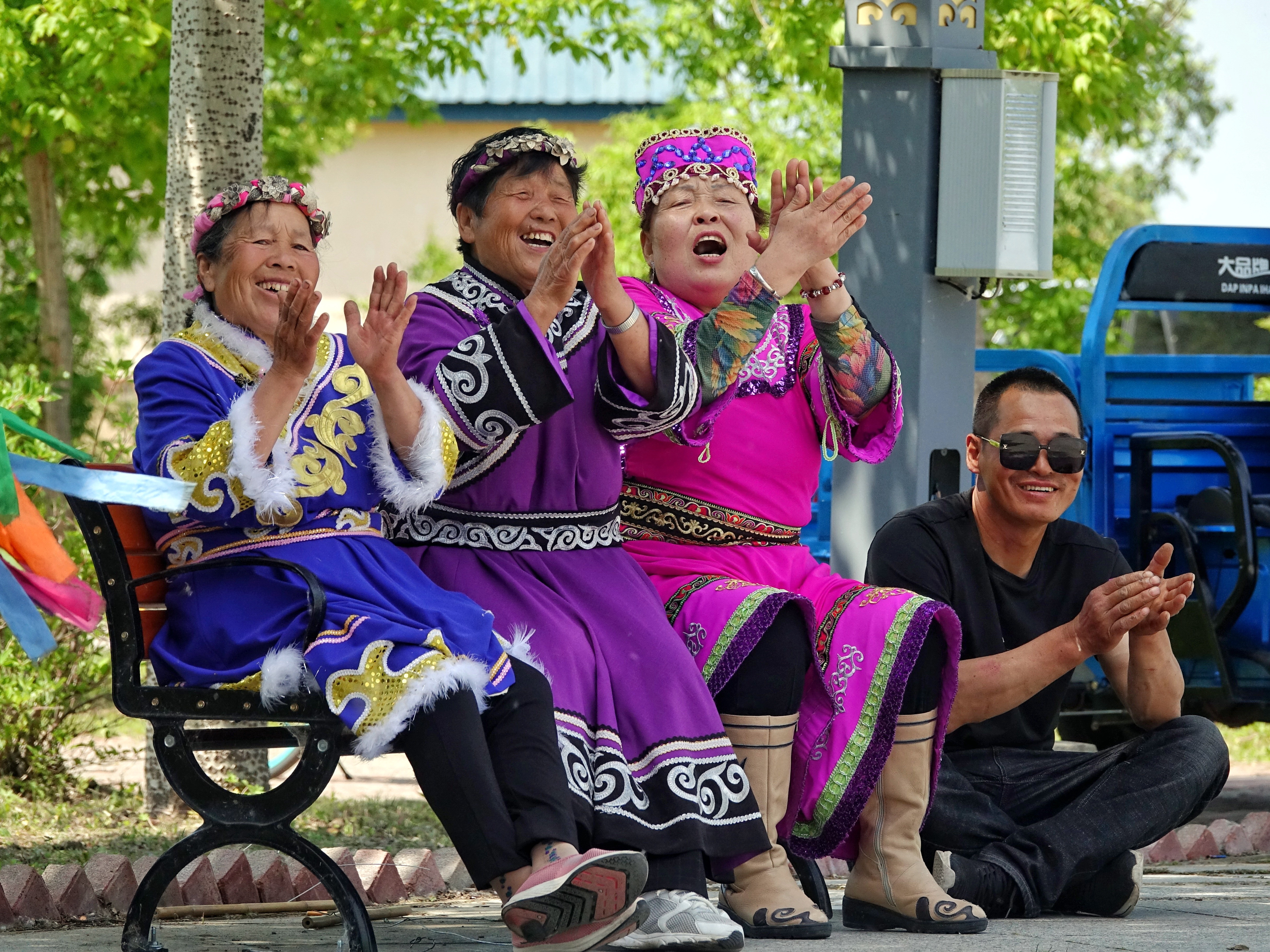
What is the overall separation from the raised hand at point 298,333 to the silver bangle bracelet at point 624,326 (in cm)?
58

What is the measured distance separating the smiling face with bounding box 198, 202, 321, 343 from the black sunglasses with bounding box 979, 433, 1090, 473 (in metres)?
1.61

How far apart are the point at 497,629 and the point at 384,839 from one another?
2.26 m

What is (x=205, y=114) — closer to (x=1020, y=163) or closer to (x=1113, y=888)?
(x=1020, y=163)

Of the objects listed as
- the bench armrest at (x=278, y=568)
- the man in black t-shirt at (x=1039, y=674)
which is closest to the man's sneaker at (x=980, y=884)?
the man in black t-shirt at (x=1039, y=674)

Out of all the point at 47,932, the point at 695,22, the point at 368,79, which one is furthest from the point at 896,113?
the point at 695,22

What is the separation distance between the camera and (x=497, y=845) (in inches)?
112

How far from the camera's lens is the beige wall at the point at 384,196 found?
59.7 ft

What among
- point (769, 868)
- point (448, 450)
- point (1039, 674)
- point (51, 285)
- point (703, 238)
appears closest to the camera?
point (448, 450)

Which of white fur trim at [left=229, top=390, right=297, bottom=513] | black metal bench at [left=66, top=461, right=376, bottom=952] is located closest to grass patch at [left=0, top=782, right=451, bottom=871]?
black metal bench at [left=66, top=461, right=376, bottom=952]

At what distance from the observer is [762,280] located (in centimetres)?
342

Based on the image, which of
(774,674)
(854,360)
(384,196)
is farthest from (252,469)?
(384,196)

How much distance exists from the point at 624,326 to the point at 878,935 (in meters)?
1.34

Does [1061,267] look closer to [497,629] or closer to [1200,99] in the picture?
[497,629]

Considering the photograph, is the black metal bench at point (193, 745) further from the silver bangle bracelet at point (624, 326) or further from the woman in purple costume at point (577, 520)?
the silver bangle bracelet at point (624, 326)
